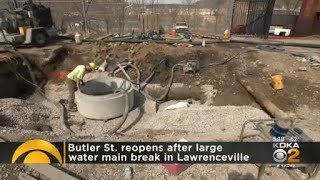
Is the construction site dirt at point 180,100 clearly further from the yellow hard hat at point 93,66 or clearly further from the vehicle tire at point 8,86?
the vehicle tire at point 8,86

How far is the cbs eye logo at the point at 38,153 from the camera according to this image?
12.1ft

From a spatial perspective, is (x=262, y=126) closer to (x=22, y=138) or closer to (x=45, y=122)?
(x=22, y=138)

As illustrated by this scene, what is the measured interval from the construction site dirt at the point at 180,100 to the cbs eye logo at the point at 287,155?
132 centimetres

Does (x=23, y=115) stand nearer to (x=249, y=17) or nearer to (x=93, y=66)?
(x=93, y=66)

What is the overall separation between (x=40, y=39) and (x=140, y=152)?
1109 cm

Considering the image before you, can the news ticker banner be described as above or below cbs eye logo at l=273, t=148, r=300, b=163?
below

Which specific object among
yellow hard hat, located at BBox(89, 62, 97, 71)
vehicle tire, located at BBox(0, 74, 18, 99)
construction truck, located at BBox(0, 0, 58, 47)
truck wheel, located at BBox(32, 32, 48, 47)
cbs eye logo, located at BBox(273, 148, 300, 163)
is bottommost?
vehicle tire, located at BBox(0, 74, 18, 99)

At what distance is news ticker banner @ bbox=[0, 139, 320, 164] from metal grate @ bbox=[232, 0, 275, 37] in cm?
1759

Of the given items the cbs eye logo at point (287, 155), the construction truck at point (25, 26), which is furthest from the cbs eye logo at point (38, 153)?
the construction truck at point (25, 26)

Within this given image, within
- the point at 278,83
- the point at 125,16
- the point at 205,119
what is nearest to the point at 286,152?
the point at 205,119

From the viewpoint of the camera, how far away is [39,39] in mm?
12477

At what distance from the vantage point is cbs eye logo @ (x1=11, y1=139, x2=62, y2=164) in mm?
3697

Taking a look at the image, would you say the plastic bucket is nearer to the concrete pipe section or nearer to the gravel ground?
the gravel ground

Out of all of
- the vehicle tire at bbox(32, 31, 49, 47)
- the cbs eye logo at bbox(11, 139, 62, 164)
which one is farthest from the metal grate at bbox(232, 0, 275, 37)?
the cbs eye logo at bbox(11, 139, 62, 164)
